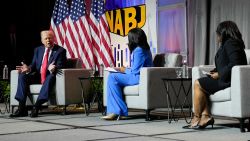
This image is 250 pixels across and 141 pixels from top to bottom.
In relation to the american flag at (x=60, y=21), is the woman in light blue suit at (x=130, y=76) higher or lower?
lower

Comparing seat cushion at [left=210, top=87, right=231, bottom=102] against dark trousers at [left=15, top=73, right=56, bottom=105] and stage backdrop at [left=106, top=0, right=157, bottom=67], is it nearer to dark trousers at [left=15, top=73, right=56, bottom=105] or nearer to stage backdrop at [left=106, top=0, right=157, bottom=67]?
dark trousers at [left=15, top=73, right=56, bottom=105]

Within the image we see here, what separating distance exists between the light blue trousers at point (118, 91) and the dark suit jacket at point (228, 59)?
1412 mm

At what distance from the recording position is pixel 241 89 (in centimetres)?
458

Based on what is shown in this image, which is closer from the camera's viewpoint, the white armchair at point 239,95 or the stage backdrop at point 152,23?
the white armchair at point 239,95

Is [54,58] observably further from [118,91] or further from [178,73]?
[178,73]

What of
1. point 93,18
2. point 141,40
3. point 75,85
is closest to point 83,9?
point 93,18

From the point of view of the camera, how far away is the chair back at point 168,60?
20.8 ft

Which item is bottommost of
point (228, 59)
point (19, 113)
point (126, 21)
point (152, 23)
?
point (19, 113)

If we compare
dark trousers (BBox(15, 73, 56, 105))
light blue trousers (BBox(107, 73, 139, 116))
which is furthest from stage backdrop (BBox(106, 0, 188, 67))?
Result: dark trousers (BBox(15, 73, 56, 105))

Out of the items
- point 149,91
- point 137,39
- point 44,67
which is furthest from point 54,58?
point 149,91

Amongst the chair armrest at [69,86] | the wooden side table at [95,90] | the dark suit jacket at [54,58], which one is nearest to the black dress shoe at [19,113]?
the chair armrest at [69,86]

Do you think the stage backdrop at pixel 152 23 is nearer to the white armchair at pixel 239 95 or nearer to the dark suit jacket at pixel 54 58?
the dark suit jacket at pixel 54 58

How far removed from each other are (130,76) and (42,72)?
1.53 metres

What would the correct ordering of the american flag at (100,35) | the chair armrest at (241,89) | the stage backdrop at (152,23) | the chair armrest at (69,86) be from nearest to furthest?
the chair armrest at (241,89) → the chair armrest at (69,86) → the stage backdrop at (152,23) → the american flag at (100,35)
